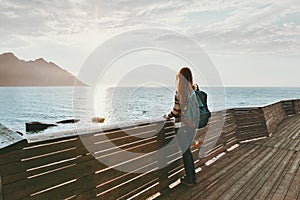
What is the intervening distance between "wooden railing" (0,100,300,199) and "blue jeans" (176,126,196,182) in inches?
7.9

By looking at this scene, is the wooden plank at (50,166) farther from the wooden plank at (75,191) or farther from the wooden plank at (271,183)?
the wooden plank at (271,183)

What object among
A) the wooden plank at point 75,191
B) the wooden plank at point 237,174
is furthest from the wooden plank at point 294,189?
the wooden plank at point 75,191

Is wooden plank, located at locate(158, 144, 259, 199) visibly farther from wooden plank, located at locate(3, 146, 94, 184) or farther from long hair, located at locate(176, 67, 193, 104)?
wooden plank, located at locate(3, 146, 94, 184)

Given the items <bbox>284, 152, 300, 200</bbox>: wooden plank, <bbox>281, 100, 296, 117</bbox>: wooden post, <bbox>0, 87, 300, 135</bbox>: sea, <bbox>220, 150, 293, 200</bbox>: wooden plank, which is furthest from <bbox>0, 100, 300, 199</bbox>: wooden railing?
<bbox>281, 100, 296, 117</bbox>: wooden post

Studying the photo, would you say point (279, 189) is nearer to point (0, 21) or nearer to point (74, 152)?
point (74, 152)

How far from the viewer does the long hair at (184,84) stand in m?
3.70

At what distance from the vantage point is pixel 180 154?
13.9ft

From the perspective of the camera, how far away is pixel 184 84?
371 cm

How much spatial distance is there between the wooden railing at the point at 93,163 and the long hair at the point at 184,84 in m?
0.55

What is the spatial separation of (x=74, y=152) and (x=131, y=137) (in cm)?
95

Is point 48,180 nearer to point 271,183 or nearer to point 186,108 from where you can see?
point 186,108

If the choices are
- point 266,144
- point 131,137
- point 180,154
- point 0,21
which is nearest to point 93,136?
point 131,137

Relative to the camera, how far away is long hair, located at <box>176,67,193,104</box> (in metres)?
3.70

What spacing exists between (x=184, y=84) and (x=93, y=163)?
1.84m
